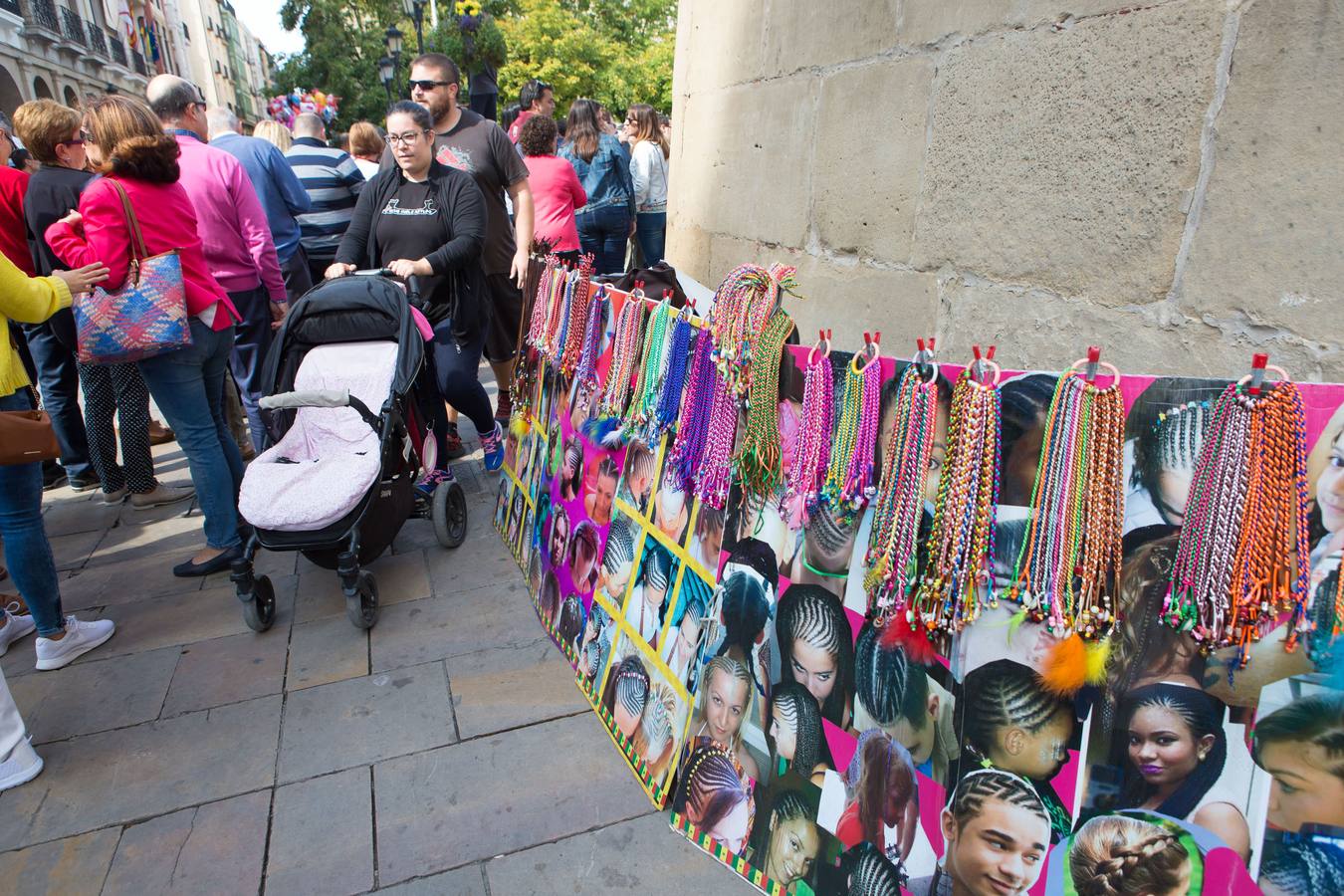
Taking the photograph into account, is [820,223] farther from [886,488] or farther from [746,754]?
[746,754]

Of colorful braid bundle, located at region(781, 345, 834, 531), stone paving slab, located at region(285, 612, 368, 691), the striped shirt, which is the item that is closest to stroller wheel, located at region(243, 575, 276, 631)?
stone paving slab, located at region(285, 612, 368, 691)

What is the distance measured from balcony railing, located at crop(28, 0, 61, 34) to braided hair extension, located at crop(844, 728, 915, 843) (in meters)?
30.0

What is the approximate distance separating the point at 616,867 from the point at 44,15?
3074cm

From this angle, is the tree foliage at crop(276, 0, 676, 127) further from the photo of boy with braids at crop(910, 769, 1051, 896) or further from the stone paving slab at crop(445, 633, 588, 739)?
the photo of boy with braids at crop(910, 769, 1051, 896)

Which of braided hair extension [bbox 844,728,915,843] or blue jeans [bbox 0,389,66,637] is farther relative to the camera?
blue jeans [bbox 0,389,66,637]

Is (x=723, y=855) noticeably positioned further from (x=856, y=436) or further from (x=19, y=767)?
(x=19, y=767)

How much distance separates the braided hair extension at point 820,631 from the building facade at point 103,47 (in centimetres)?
642

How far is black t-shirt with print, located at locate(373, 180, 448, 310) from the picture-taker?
4.00 meters

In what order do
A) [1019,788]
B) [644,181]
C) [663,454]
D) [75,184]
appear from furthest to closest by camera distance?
[644,181] → [75,184] → [663,454] → [1019,788]

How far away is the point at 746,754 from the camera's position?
202cm

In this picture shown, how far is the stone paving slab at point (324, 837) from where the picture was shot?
2154mm

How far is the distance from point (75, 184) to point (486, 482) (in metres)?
2.56

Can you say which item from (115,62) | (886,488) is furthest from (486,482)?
(115,62)

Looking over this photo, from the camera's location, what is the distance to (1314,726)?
1.20m
